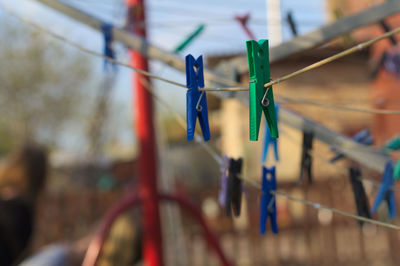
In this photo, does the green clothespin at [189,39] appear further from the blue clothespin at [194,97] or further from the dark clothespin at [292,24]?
the blue clothespin at [194,97]

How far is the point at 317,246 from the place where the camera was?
6.57m

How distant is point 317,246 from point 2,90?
1186 centimetres

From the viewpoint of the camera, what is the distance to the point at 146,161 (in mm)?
2857

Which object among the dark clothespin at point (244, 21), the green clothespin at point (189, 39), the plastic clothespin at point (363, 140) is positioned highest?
the dark clothespin at point (244, 21)

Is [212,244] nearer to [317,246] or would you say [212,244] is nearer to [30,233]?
[30,233]

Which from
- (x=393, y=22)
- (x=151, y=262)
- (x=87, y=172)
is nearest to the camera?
(x=151, y=262)

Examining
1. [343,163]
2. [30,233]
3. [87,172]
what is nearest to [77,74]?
[87,172]

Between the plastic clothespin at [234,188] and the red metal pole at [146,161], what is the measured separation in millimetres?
1270

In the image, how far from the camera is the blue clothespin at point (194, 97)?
3.55ft

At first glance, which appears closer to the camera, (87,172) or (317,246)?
(317,246)

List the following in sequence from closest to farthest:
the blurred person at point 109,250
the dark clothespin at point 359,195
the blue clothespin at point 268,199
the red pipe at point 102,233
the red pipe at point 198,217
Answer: the blue clothespin at point 268,199
the dark clothespin at point 359,195
the red pipe at point 102,233
the red pipe at point 198,217
the blurred person at point 109,250

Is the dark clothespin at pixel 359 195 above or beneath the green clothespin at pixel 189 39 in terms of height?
beneath

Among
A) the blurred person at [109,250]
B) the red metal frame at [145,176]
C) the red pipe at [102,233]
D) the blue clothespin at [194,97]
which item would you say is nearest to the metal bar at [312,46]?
the red metal frame at [145,176]

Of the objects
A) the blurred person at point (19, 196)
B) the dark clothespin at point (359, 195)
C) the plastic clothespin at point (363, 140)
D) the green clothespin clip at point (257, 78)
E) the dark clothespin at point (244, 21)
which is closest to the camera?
the green clothespin clip at point (257, 78)
